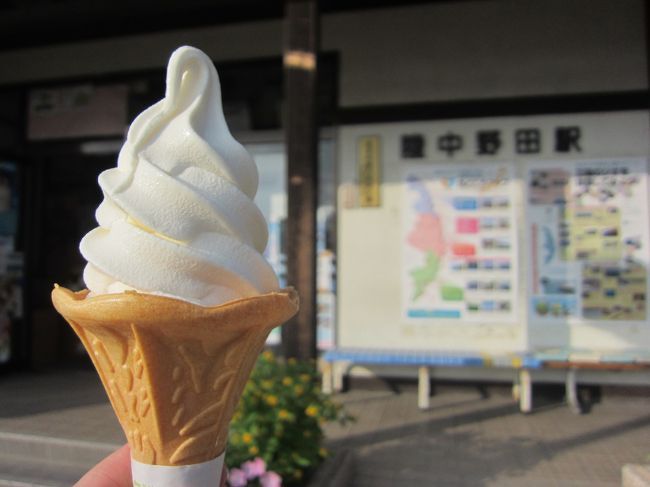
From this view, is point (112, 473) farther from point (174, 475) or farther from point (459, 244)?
point (459, 244)

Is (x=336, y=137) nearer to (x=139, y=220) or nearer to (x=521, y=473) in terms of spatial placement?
(x=521, y=473)

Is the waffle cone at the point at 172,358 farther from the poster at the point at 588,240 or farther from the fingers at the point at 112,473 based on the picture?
the poster at the point at 588,240

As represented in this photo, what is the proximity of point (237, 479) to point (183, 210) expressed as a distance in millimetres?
1808

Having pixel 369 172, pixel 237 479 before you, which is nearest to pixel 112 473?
pixel 237 479

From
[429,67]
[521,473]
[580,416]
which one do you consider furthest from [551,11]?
[521,473]

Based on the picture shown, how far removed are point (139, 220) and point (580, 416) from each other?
17.1 ft

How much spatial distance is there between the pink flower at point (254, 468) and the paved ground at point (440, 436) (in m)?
1.11

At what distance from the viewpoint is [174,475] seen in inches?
52.9

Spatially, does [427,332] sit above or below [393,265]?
below

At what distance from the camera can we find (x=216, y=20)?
6.42 meters

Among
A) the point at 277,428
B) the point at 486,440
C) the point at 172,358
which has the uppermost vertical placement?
the point at 172,358

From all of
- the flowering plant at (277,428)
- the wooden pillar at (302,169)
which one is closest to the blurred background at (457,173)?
the wooden pillar at (302,169)

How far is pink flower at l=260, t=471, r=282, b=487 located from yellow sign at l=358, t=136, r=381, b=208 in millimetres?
3951

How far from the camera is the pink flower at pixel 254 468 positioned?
2688mm
